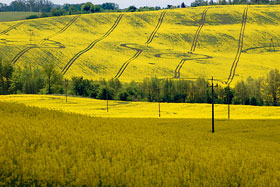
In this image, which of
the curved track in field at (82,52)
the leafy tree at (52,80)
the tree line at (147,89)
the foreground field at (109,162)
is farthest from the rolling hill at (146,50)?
the foreground field at (109,162)

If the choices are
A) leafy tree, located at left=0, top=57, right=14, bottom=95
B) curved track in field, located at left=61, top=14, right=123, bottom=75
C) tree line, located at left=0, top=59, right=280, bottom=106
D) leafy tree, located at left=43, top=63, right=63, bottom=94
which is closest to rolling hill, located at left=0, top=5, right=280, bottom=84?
curved track in field, located at left=61, top=14, right=123, bottom=75

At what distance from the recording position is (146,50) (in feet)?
557

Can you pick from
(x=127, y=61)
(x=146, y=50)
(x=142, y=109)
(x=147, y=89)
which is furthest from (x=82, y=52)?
(x=142, y=109)

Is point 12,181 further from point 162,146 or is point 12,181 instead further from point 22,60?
point 22,60

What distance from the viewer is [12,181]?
18.4 meters

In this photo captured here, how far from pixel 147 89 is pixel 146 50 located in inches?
2216

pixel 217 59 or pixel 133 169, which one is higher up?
pixel 217 59

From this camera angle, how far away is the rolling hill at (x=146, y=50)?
5645 inches

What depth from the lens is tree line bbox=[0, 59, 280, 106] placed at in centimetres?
10331

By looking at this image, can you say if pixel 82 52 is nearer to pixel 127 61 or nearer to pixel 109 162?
pixel 127 61

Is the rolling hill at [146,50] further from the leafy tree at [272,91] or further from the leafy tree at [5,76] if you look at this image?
the leafy tree at [272,91]

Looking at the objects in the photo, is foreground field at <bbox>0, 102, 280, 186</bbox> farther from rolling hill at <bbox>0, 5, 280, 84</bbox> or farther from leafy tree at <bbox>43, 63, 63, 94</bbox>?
rolling hill at <bbox>0, 5, 280, 84</bbox>

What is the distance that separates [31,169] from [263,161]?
14.0m

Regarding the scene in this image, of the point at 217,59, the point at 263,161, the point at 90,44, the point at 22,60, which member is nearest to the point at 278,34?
the point at 217,59
